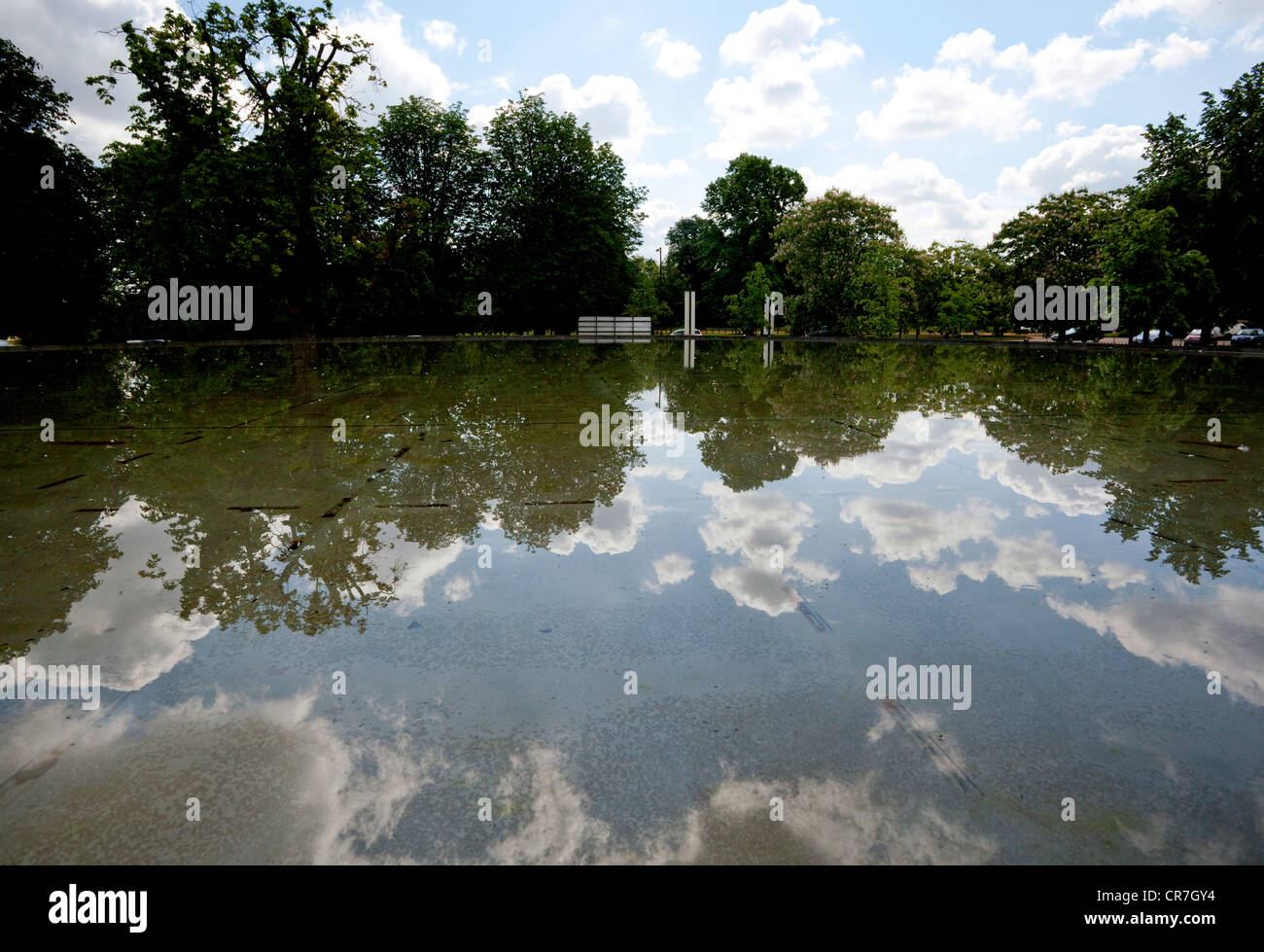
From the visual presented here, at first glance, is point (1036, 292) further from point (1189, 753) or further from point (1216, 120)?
point (1189, 753)

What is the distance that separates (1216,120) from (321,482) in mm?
37951

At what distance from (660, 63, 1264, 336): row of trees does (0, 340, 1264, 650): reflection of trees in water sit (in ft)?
43.9

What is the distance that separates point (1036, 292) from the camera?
129 ft

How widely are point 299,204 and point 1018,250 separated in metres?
37.1

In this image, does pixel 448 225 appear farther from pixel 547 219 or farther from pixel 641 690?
pixel 641 690

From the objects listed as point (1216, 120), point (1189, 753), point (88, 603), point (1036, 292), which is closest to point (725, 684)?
point (1189, 753)

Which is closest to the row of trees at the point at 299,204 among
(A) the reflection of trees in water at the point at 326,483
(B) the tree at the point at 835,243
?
(B) the tree at the point at 835,243

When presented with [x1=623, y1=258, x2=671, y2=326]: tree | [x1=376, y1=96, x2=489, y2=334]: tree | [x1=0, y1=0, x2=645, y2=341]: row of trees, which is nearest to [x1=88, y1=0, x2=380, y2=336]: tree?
[x1=0, y1=0, x2=645, y2=341]: row of trees

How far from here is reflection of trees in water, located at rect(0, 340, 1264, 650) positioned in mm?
4191

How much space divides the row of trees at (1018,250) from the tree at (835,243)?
7cm

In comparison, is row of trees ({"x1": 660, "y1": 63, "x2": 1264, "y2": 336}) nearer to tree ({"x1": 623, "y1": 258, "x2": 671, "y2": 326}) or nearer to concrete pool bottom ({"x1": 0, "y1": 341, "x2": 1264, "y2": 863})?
tree ({"x1": 623, "y1": 258, "x2": 671, "y2": 326})

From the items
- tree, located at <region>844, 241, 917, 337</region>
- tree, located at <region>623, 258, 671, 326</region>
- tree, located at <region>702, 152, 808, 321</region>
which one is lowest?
tree, located at <region>844, 241, 917, 337</region>

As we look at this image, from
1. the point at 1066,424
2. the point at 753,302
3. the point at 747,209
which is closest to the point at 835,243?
the point at 753,302

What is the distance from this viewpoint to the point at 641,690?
110 inches
